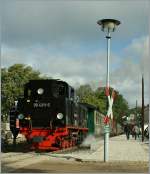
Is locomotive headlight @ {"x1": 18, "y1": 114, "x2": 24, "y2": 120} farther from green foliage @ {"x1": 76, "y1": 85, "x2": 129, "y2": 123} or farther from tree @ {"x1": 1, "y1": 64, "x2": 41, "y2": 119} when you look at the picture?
green foliage @ {"x1": 76, "y1": 85, "x2": 129, "y2": 123}

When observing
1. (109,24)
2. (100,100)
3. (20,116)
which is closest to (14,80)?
(100,100)

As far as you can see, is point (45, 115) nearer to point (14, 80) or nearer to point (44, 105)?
point (44, 105)

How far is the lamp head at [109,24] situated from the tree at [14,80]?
4573 centimetres

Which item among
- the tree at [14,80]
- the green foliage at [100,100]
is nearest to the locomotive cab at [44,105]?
the tree at [14,80]

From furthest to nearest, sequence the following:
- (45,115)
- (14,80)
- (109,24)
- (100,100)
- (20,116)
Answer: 1. (100,100)
2. (14,80)
3. (20,116)
4. (45,115)
5. (109,24)

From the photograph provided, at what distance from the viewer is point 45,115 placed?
24.1m

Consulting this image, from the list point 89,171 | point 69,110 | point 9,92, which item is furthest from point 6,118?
point 89,171

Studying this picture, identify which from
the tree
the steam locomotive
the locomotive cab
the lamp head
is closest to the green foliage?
the tree

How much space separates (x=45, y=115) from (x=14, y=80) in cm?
4653

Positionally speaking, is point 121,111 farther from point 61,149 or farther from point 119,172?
point 119,172

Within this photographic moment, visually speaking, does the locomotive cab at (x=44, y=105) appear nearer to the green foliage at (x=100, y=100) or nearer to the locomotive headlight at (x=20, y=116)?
the locomotive headlight at (x=20, y=116)

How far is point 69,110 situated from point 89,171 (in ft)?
33.9

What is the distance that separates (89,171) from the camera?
48.7 ft

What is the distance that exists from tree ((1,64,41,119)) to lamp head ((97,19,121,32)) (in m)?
45.7
